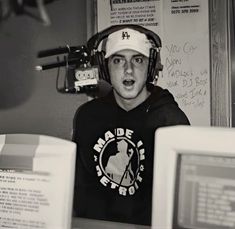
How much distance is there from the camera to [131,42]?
1224 millimetres

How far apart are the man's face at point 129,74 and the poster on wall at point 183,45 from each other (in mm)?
59

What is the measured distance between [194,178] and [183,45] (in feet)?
1.44

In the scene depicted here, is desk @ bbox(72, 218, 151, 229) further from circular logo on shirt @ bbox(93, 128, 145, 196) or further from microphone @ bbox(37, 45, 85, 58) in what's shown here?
microphone @ bbox(37, 45, 85, 58)

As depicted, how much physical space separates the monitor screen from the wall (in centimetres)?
50

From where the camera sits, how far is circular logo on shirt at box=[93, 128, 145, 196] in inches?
49.2

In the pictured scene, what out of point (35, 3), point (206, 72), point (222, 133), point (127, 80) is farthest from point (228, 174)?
point (35, 3)

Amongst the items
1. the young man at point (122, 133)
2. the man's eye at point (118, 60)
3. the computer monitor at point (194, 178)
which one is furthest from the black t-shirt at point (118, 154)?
the computer monitor at point (194, 178)

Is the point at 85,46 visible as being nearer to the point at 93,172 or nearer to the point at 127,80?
the point at 127,80

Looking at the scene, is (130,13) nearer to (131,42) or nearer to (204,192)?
(131,42)

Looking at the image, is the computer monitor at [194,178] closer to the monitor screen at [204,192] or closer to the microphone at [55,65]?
the monitor screen at [204,192]

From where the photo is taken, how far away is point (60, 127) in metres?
1.33

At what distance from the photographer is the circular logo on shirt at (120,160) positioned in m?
1.25

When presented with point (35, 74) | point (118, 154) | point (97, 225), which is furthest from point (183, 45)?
point (97, 225)

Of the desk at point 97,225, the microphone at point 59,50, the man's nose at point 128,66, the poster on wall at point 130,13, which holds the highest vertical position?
the poster on wall at point 130,13
